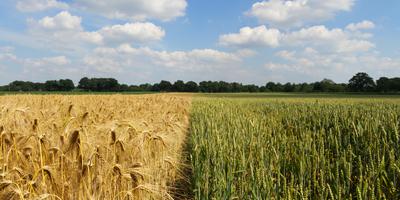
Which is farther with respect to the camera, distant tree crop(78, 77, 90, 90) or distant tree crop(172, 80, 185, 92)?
distant tree crop(172, 80, 185, 92)

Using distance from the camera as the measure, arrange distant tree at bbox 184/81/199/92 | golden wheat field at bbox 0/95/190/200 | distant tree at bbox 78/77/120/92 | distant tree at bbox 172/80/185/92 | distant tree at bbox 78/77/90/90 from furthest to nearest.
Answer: distant tree at bbox 172/80/185/92, distant tree at bbox 184/81/199/92, distant tree at bbox 78/77/90/90, distant tree at bbox 78/77/120/92, golden wheat field at bbox 0/95/190/200

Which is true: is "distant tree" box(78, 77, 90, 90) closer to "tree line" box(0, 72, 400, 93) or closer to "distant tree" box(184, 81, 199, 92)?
"tree line" box(0, 72, 400, 93)

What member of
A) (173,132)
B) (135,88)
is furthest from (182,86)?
(173,132)

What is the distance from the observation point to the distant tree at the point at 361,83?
69375 millimetres

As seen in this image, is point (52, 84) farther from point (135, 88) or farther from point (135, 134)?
point (135, 134)

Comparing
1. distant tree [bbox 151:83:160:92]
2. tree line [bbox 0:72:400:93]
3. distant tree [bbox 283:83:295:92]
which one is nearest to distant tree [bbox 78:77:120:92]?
tree line [bbox 0:72:400:93]

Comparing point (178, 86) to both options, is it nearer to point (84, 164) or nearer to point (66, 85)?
point (66, 85)

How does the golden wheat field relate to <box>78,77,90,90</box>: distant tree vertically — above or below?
below

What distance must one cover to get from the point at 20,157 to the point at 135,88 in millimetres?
79944

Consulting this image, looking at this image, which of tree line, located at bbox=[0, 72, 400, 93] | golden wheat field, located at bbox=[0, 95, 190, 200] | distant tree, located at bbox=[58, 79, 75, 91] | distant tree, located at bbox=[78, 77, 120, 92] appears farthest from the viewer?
distant tree, located at bbox=[78, 77, 120, 92]

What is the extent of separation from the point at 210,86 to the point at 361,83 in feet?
113

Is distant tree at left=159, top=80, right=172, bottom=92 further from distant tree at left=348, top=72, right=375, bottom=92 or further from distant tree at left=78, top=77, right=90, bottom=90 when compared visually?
distant tree at left=348, top=72, right=375, bottom=92

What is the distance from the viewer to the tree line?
226 ft

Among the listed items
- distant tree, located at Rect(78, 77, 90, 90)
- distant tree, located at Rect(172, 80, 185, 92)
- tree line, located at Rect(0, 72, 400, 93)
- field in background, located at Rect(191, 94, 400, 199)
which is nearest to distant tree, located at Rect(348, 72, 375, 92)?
tree line, located at Rect(0, 72, 400, 93)
